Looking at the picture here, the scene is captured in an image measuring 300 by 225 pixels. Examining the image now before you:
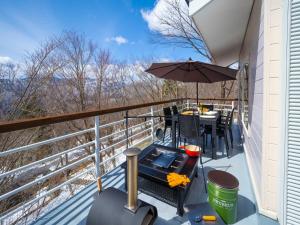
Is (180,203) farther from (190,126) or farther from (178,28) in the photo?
(178,28)

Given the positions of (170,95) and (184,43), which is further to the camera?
(170,95)

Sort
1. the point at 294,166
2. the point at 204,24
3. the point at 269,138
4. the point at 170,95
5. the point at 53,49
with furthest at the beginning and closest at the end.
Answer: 1. the point at 170,95
2. the point at 53,49
3. the point at 204,24
4. the point at 269,138
5. the point at 294,166

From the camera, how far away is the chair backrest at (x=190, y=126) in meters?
3.36

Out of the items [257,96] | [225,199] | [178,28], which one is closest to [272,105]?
[257,96]

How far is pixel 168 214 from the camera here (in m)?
2.08

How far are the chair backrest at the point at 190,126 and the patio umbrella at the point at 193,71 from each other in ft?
2.34

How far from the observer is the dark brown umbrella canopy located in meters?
3.14

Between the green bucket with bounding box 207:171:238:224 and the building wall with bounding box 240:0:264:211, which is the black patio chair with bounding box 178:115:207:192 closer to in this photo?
the building wall with bounding box 240:0:264:211

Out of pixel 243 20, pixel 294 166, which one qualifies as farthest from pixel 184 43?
pixel 294 166

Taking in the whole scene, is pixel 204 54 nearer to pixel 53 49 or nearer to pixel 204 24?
pixel 53 49

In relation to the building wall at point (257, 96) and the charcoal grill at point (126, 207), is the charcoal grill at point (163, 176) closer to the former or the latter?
the charcoal grill at point (126, 207)

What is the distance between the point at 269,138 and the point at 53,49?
785 cm

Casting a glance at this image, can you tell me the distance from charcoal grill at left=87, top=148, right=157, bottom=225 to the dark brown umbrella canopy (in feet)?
7.19

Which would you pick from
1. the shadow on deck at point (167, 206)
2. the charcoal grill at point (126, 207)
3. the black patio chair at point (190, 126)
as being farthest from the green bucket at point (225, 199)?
the black patio chair at point (190, 126)
